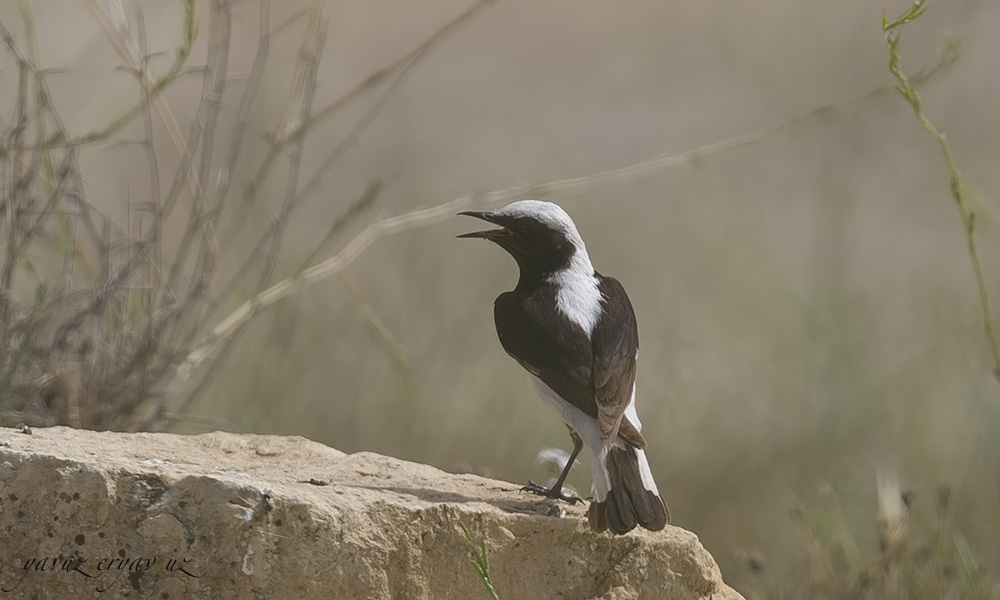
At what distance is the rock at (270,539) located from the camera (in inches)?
152

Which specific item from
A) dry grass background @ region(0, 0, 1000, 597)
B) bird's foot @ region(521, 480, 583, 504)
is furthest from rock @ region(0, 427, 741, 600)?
dry grass background @ region(0, 0, 1000, 597)

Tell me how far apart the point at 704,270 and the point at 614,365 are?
559 centimetres

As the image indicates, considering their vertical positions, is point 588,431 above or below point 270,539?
above

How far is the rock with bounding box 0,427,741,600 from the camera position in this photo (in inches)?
152

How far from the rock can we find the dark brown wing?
0.33m

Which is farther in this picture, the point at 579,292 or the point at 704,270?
the point at 704,270

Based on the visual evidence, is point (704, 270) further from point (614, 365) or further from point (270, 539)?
point (270, 539)

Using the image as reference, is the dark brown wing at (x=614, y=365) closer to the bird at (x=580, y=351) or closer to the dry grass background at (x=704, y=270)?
the bird at (x=580, y=351)

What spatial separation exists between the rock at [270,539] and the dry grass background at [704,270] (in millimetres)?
1686

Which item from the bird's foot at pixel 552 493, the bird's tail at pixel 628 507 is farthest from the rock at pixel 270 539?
the bird's foot at pixel 552 493

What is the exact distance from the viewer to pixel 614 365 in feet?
15.7

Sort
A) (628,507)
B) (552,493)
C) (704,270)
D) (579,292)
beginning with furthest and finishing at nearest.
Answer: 1. (704,270)
2. (579,292)
3. (552,493)
4. (628,507)

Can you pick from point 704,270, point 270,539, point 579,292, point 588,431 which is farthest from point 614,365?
point 704,270

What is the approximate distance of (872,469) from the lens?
864 centimetres
